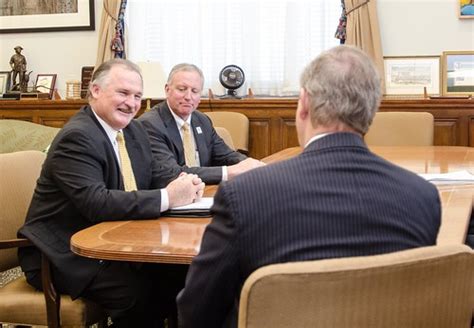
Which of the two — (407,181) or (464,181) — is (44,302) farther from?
(464,181)

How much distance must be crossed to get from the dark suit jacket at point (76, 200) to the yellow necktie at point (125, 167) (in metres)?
0.07

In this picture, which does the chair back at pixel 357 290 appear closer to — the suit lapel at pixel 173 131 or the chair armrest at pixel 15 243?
the chair armrest at pixel 15 243

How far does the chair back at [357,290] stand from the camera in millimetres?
1049

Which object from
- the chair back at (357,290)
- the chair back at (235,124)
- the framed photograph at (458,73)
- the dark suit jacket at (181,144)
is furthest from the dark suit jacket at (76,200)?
the framed photograph at (458,73)

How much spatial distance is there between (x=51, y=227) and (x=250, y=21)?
393 centimetres

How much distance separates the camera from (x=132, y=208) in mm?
2127

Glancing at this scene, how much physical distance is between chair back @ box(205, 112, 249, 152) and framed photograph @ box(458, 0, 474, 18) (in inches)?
80.0

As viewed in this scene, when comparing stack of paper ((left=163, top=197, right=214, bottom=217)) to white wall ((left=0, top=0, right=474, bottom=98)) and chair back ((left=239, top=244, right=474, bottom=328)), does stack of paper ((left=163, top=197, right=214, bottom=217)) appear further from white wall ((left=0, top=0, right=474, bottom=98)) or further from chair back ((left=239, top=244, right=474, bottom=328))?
white wall ((left=0, top=0, right=474, bottom=98))

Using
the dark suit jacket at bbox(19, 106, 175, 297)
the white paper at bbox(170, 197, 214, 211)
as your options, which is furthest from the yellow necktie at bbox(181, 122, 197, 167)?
the white paper at bbox(170, 197, 214, 211)

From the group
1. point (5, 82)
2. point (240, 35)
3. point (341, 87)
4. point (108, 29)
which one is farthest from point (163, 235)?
point (5, 82)

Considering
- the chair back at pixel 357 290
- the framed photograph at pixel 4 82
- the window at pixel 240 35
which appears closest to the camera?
the chair back at pixel 357 290

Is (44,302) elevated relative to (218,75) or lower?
lower

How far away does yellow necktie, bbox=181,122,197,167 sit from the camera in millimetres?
3457

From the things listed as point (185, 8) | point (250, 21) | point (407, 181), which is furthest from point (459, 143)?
point (407, 181)
